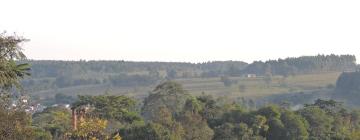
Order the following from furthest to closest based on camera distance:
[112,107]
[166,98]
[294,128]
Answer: [166,98] → [112,107] → [294,128]

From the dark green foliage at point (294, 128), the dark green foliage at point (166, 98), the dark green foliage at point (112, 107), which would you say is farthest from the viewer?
the dark green foliage at point (166, 98)

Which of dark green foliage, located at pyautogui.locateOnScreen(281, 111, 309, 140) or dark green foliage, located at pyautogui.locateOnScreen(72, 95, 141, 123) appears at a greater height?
dark green foliage, located at pyautogui.locateOnScreen(72, 95, 141, 123)

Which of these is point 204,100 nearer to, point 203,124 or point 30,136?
point 203,124

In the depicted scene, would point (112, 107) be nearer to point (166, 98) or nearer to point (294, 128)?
point (294, 128)

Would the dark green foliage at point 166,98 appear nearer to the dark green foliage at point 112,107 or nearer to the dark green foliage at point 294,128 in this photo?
the dark green foliage at point 112,107

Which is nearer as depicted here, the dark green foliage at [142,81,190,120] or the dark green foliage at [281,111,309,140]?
the dark green foliage at [281,111,309,140]

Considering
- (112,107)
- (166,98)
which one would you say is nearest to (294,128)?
(112,107)

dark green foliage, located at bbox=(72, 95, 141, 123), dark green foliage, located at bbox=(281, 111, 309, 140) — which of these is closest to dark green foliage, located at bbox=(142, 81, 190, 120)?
dark green foliage, located at bbox=(72, 95, 141, 123)

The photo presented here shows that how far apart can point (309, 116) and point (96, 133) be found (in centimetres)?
5682

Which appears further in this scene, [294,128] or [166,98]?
[166,98]

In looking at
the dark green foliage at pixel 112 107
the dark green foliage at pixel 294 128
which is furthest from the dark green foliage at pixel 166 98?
the dark green foliage at pixel 294 128

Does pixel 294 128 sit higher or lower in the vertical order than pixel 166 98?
lower

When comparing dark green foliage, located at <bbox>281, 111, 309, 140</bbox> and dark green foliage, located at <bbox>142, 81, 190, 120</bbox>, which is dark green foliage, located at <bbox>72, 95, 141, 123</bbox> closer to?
dark green foliage, located at <bbox>142, 81, 190, 120</bbox>

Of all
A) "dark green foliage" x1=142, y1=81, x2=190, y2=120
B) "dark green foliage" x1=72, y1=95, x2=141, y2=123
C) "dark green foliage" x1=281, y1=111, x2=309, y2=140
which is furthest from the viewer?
"dark green foliage" x1=142, y1=81, x2=190, y2=120
